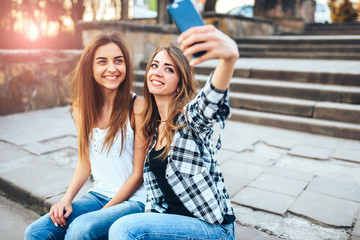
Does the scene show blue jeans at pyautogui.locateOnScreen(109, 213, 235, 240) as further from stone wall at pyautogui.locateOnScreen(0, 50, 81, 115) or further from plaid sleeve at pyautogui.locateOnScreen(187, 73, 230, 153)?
stone wall at pyautogui.locateOnScreen(0, 50, 81, 115)

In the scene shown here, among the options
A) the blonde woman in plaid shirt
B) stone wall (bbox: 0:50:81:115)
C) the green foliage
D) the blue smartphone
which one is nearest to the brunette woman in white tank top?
the blonde woman in plaid shirt

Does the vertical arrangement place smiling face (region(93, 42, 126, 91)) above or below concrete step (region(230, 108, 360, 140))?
above

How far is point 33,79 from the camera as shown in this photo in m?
5.44

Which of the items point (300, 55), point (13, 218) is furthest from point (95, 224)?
point (300, 55)

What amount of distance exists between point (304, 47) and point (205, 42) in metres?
7.29

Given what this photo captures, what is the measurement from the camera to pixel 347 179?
288cm

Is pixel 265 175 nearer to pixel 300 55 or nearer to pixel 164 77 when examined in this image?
pixel 164 77

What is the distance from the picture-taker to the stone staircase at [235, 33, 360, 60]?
6.82 metres

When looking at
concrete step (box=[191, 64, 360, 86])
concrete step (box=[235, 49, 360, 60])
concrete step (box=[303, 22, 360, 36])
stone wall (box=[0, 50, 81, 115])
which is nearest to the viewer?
concrete step (box=[191, 64, 360, 86])

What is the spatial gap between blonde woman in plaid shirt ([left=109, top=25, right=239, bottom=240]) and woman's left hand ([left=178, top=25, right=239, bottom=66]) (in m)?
0.15

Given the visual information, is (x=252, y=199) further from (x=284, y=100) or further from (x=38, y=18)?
(x=38, y=18)

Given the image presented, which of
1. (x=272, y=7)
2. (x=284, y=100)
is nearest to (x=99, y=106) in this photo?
(x=284, y=100)

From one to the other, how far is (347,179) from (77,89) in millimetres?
2503

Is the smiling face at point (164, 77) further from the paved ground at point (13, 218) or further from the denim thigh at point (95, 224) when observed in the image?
the paved ground at point (13, 218)
